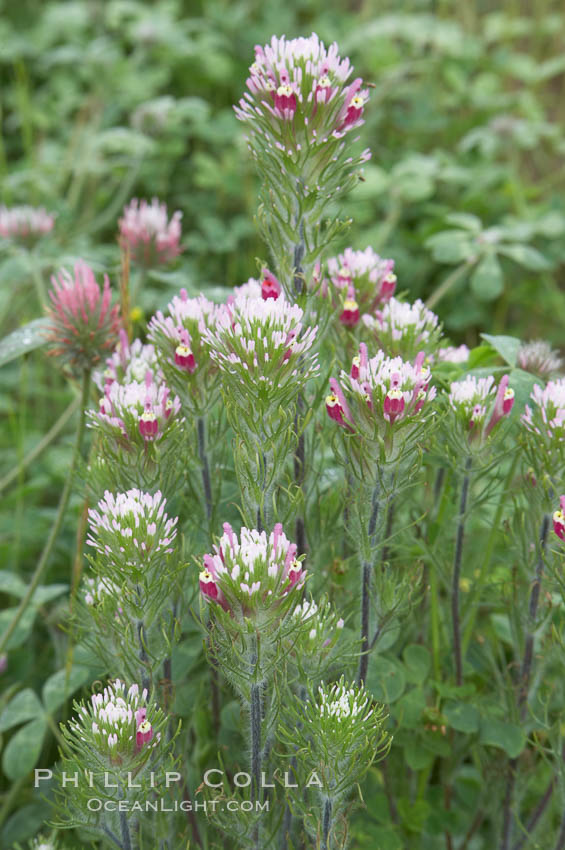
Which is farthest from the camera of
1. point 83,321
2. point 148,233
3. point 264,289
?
point 148,233

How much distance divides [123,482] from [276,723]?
401 mm

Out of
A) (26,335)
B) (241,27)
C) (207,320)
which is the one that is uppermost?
(241,27)

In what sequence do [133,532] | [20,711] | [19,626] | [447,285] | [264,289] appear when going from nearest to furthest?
[133,532] → [264,289] → [20,711] → [19,626] → [447,285]

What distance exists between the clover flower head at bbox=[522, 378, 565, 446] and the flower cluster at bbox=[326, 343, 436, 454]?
18 cm

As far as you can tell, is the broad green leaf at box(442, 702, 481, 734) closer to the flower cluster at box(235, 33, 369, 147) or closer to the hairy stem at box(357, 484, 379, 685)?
the hairy stem at box(357, 484, 379, 685)

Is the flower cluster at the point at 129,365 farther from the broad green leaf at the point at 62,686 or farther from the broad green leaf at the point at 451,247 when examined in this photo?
the broad green leaf at the point at 451,247

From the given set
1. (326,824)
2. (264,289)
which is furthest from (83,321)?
(326,824)

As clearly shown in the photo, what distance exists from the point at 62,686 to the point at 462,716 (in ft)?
2.38

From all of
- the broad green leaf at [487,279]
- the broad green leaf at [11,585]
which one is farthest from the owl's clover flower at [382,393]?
the broad green leaf at [487,279]

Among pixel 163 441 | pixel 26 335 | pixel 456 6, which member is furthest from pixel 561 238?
pixel 163 441

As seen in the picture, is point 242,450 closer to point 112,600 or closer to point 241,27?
point 112,600

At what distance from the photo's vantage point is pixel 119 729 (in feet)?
3.38

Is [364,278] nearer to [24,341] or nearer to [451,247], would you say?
[24,341]

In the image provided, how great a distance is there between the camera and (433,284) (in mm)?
3535
